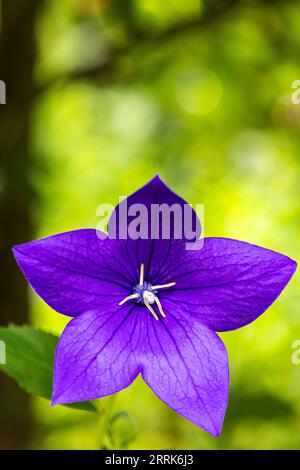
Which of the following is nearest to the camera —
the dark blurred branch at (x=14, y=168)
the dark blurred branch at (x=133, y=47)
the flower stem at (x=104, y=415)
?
the flower stem at (x=104, y=415)

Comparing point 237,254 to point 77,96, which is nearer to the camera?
point 237,254

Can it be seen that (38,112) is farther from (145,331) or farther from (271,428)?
(145,331)

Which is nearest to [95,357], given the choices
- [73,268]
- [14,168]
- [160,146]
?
[73,268]

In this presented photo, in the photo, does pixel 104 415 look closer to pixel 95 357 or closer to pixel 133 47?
pixel 95 357

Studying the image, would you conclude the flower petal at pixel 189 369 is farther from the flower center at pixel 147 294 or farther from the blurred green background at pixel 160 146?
the blurred green background at pixel 160 146

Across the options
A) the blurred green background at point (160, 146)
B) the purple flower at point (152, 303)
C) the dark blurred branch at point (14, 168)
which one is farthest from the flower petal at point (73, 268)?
the dark blurred branch at point (14, 168)

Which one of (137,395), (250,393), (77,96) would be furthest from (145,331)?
(77,96)
